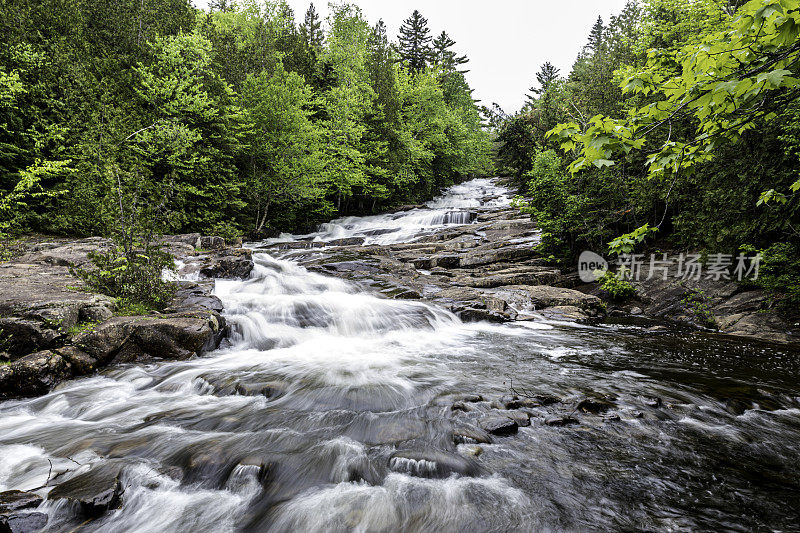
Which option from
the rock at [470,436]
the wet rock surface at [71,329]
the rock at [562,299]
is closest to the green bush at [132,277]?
the wet rock surface at [71,329]

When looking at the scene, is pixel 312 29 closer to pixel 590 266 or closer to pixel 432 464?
pixel 590 266

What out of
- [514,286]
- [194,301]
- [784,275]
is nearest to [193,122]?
[194,301]

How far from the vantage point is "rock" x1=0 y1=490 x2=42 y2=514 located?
2357 mm

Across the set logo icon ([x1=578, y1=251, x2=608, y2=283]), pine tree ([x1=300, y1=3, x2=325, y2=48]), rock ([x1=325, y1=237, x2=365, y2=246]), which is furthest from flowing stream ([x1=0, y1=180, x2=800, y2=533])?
pine tree ([x1=300, y1=3, x2=325, y2=48])

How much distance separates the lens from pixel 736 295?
9281mm

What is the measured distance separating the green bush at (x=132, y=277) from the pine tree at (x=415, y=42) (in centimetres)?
4745

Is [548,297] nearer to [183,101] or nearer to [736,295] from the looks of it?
[736,295]

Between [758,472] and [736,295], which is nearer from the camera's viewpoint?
[758,472]

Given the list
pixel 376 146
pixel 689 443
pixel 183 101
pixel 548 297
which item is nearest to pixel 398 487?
pixel 689 443

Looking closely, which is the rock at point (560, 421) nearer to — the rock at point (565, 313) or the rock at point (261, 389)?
the rock at point (261, 389)

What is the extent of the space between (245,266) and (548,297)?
401 inches

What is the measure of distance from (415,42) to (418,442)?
177 ft

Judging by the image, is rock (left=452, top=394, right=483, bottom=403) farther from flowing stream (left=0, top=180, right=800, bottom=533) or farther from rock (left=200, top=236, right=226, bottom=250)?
rock (left=200, top=236, right=226, bottom=250)

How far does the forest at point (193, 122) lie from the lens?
1271 cm
